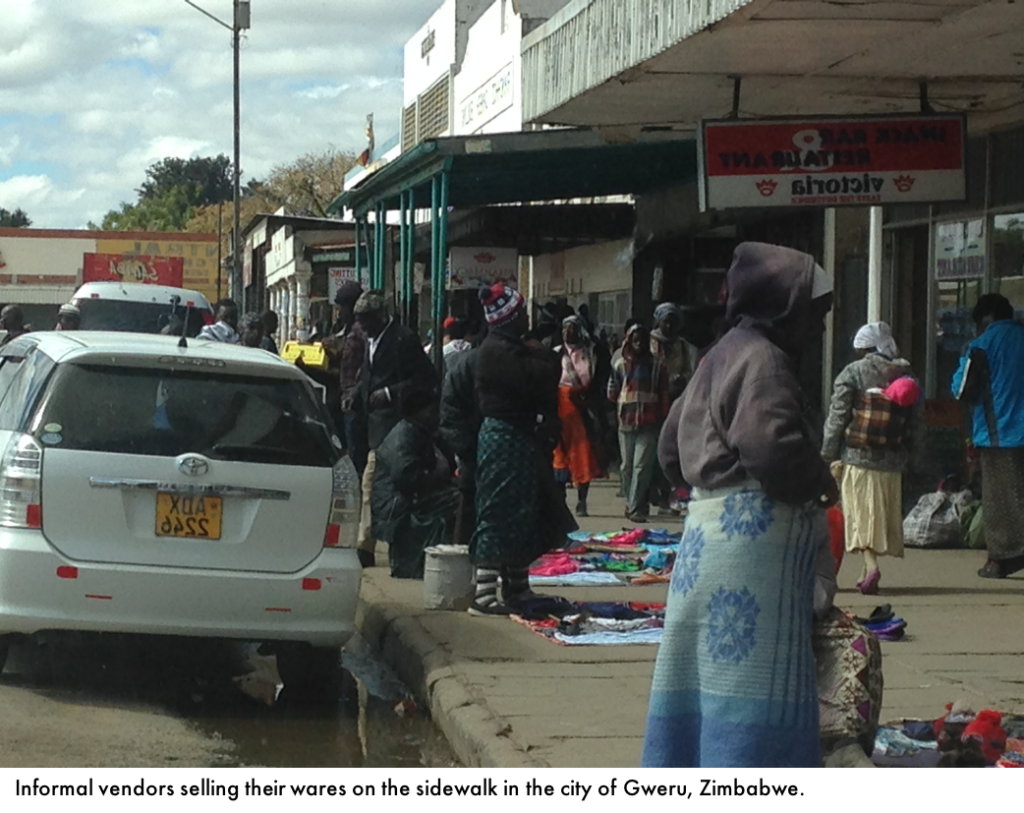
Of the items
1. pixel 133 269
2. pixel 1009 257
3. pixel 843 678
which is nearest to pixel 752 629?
pixel 843 678

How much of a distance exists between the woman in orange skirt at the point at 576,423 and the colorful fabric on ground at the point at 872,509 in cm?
457

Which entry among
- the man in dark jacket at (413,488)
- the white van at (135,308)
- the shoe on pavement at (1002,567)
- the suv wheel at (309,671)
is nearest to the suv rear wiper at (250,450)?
the suv wheel at (309,671)

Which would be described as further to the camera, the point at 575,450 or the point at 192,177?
the point at 192,177

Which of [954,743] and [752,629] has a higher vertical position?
[752,629]

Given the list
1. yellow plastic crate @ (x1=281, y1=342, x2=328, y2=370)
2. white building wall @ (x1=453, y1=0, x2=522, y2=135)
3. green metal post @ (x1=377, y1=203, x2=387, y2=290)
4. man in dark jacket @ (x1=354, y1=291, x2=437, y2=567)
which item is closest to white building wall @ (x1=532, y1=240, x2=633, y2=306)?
white building wall @ (x1=453, y1=0, x2=522, y2=135)

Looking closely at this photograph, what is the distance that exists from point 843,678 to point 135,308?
1500 cm

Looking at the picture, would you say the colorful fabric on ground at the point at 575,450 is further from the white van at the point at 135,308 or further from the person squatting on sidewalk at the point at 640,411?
the white van at the point at 135,308

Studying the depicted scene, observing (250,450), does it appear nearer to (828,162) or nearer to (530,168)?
(828,162)

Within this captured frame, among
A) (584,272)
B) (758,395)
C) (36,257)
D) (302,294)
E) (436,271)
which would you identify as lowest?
(758,395)

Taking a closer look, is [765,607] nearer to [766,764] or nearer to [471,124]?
[766,764]

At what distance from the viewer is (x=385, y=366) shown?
11.4 metres

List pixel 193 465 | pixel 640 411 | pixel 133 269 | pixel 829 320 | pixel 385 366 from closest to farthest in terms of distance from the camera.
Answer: pixel 193 465 → pixel 385 366 → pixel 640 411 → pixel 829 320 → pixel 133 269

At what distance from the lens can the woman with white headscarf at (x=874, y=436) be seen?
1024 centimetres
